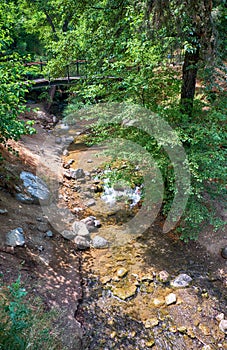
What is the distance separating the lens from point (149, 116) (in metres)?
4.52

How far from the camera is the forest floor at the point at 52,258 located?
375cm

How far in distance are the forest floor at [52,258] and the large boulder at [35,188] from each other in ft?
0.56

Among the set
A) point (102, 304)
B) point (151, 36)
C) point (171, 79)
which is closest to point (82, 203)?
point (102, 304)

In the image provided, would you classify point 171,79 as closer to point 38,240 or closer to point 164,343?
point 38,240

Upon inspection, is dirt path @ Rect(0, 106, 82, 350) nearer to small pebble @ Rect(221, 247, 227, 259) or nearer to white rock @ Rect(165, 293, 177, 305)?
white rock @ Rect(165, 293, 177, 305)

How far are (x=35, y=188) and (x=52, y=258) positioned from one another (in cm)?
203

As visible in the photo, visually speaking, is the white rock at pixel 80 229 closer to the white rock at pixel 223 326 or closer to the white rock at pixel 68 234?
the white rock at pixel 68 234

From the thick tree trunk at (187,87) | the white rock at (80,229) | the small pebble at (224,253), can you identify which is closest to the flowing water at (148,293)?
the small pebble at (224,253)

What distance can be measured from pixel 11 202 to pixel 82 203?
5.69 feet

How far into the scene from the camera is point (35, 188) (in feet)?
20.2

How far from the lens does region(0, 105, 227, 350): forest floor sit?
3748mm

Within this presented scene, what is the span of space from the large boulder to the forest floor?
17cm

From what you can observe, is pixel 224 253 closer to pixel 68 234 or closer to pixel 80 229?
pixel 80 229

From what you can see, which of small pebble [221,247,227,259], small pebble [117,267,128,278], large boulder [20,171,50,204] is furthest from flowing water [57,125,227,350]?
large boulder [20,171,50,204]
